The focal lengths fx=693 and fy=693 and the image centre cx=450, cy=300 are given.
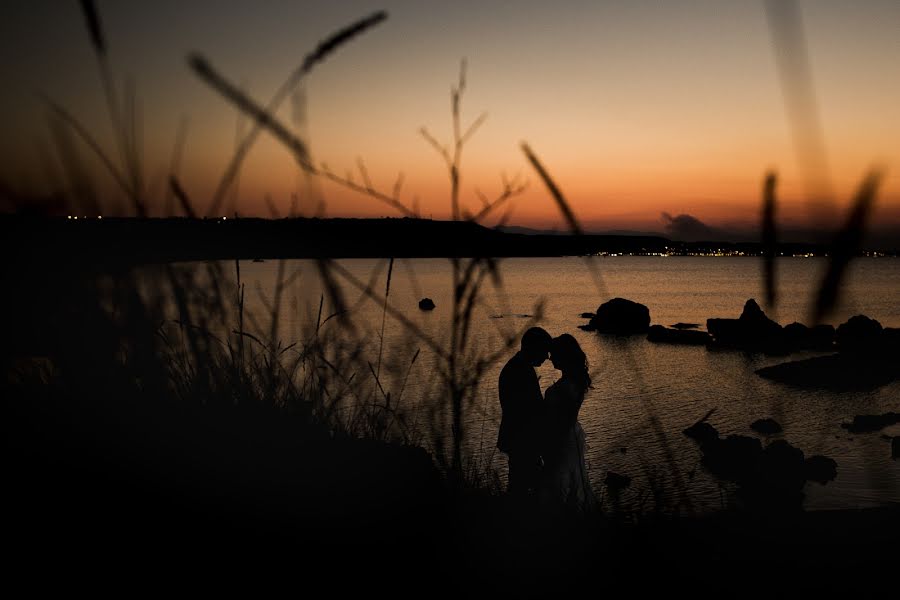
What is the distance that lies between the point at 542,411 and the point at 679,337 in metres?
42.1

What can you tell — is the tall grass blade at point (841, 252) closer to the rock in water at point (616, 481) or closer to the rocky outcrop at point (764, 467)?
the rocky outcrop at point (764, 467)

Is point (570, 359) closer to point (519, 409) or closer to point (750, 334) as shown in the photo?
point (519, 409)

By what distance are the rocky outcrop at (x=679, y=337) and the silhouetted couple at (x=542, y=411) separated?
4084cm

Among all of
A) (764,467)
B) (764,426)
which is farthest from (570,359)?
(764,426)

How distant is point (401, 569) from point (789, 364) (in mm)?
34903

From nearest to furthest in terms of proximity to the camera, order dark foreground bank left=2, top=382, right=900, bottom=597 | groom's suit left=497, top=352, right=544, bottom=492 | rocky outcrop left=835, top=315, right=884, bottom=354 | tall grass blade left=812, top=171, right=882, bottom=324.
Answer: tall grass blade left=812, top=171, right=882, bottom=324 → dark foreground bank left=2, top=382, right=900, bottom=597 → groom's suit left=497, top=352, right=544, bottom=492 → rocky outcrop left=835, top=315, right=884, bottom=354

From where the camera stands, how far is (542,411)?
6.83m

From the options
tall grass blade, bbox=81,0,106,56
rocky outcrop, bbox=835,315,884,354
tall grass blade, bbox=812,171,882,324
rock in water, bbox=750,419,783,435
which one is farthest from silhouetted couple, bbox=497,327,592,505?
rocky outcrop, bbox=835,315,884,354

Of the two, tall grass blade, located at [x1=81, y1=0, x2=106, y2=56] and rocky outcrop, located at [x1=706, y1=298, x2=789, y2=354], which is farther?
rocky outcrop, located at [x1=706, y1=298, x2=789, y2=354]

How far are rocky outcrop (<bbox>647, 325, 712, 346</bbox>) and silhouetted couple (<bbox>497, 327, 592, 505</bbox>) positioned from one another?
4084 cm

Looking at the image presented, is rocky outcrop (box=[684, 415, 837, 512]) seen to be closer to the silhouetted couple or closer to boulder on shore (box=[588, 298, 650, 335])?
the silhouetted couple

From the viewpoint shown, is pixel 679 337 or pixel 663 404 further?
pixel 679 337

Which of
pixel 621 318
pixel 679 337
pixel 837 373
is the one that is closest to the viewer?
pixel 837 373

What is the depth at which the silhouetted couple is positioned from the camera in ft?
21.2
